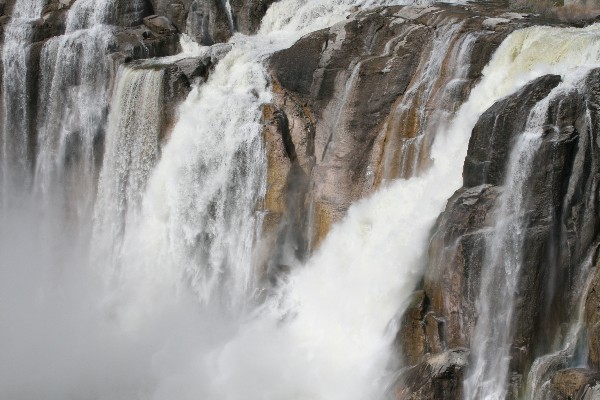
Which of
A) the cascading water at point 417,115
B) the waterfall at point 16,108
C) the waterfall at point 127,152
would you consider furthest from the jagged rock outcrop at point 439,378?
the waterfall at point 16,108

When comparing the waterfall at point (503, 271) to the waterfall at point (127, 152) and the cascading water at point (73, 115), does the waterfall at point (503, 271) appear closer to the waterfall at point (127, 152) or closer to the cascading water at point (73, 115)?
the waterfall at point (127, 152)

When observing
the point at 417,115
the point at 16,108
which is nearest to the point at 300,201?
the point at 417,115

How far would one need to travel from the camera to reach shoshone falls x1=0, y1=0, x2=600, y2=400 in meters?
13.8

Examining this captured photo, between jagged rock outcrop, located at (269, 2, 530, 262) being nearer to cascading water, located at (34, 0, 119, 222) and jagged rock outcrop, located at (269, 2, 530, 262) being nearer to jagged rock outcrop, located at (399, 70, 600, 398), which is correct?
jagged rock outcrop, located at (399, 70, 600, 398)

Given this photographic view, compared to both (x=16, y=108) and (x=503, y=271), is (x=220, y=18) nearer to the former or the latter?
(x=16, y=108)

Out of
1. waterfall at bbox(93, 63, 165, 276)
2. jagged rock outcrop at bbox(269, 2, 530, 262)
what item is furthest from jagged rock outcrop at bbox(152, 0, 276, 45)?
jagged rock outcrop at bbox(269, 2, 530, 262)

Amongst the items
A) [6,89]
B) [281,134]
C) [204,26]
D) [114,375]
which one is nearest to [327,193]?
[281,134]

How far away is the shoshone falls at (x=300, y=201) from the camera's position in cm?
1380

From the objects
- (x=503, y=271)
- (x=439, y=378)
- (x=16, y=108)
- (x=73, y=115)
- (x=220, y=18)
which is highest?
(x=220, y=18)

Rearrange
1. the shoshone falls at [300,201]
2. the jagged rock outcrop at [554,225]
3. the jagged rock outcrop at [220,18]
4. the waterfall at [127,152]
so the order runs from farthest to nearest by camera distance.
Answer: the jagged rock outcrop at [220,18]
the waterfall at [127,152]
the shoshone falls at [300,201]
the jagged rock outcrop at [554,225]

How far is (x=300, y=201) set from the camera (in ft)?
67.1

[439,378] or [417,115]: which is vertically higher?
[417,115]

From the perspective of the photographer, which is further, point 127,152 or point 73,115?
point 73,115

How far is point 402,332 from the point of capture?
1581 centimetres
